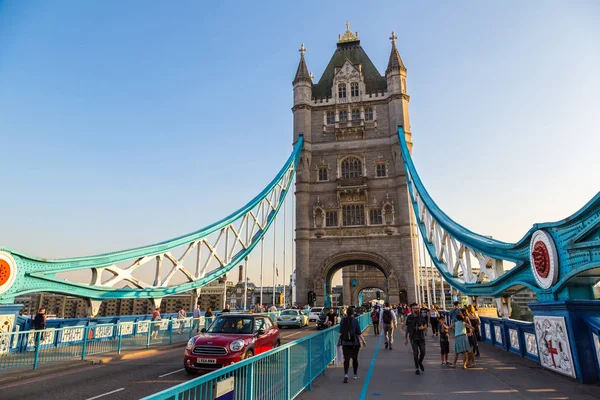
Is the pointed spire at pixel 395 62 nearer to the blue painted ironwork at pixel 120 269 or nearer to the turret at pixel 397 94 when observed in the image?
the turret at pixel 397 94

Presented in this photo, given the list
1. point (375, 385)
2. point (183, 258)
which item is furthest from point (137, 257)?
point (375, 385)

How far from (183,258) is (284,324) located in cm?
739

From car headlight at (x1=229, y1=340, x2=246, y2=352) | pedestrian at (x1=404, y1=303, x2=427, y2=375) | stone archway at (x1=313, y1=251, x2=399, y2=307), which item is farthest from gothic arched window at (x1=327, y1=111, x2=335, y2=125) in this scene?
car headlight at (x1=229, y1=340, x2=246, y2=352)

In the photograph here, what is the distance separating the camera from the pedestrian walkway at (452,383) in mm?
6848

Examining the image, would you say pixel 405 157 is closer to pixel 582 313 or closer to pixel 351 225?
pixel 351 225

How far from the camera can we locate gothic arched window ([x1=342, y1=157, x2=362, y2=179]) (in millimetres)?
38375

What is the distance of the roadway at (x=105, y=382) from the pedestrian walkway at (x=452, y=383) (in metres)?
3.36

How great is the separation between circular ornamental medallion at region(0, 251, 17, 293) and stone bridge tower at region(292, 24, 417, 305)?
26.1 meters

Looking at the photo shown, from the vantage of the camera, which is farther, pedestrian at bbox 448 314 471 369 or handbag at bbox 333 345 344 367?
handbag at bbox 333 345 344 367

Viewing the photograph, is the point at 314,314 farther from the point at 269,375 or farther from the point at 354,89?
the point at 354,89

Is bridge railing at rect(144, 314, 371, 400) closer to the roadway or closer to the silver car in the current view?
the roadway

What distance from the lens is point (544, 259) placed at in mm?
8555

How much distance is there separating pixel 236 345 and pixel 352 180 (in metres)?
29.9

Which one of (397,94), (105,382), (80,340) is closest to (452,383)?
(105,382)
